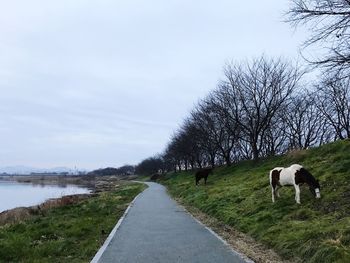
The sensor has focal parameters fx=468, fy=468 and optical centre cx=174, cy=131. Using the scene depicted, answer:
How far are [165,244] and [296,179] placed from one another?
5775mm

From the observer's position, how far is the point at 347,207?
13297mm

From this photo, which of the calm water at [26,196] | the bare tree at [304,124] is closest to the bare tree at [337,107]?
the bare tree at [304,124]

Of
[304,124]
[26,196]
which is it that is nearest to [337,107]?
[304,124]

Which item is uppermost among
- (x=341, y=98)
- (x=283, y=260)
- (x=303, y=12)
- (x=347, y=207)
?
(x=341, y=98)

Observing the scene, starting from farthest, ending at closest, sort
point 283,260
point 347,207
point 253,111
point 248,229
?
point 253,111, point 248,229, point 347,207, point 283,260

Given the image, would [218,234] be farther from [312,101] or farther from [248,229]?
[312,101]

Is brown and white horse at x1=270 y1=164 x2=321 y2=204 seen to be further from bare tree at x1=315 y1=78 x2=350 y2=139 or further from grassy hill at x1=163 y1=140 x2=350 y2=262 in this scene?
bare tree at x1=315 y1=78 x2=350 y2=139

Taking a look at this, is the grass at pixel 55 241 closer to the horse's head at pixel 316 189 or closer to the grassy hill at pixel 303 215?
the grassy hill at pixel 303 215

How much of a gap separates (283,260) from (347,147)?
1548 cm

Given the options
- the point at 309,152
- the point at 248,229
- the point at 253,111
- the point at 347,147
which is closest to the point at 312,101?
the point at 253,111

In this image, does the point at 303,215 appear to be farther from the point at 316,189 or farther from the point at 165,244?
the point at 165,244

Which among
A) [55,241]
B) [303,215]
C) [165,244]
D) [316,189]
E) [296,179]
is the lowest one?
[165,244]

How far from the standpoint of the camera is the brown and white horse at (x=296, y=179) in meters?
15.9

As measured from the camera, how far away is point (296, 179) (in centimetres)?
1623
